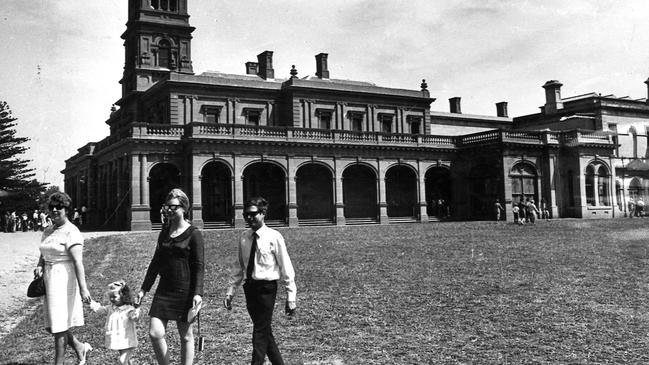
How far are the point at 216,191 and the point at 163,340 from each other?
100 feet

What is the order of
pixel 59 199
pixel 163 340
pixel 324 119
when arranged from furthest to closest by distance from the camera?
1. pixel 324 119
2. pixel 59 199
3. pixel 163 340

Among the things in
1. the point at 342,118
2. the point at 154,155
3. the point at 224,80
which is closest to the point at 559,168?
the point at 342,118

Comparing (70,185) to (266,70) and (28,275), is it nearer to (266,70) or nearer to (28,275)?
(266,70)

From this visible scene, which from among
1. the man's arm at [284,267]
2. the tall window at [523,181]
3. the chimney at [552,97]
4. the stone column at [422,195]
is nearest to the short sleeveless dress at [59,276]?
the man's arm at [284,267]

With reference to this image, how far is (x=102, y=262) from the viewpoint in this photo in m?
15.3

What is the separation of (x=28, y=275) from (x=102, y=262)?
1827mm

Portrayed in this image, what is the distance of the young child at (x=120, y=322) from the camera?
17.3ft

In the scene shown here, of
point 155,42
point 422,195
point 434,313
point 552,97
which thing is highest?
point 155,42

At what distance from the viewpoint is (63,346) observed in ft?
18.7

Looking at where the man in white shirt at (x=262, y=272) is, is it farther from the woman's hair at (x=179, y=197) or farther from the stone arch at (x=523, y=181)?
the stone arch at (x=523, y=181)

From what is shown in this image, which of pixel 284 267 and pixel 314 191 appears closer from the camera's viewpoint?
pixel 284 267

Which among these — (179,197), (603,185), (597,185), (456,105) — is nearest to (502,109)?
(456,105)

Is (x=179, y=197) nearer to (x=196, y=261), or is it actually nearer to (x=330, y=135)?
(x=196, y=261)

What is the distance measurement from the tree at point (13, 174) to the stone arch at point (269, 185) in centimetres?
2150
